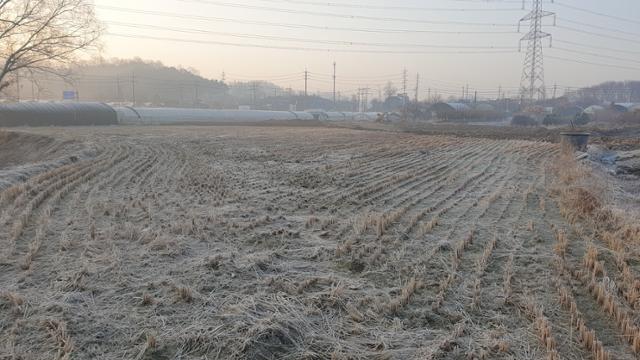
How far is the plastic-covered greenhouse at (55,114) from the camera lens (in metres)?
29.4

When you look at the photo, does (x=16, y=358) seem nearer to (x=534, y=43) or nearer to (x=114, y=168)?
(x=114, y=168)

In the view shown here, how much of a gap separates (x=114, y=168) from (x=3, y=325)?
8922 mm

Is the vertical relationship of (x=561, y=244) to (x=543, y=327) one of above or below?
above

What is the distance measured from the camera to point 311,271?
489cm

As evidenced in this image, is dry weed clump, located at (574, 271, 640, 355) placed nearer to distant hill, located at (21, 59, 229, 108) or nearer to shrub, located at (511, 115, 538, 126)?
shrub, located at (511, 115, 538, 126)

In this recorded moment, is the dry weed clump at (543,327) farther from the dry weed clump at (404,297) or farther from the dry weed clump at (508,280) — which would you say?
the dry weed clump at (404,297)

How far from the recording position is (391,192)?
9.21 metres

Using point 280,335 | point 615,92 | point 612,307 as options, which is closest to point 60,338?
point 280,335

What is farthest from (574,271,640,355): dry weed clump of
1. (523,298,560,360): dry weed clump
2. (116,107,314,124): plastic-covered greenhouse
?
(116,107,314,124): plastic-covered greenhouse

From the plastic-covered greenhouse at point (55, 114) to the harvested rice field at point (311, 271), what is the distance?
76.4ft

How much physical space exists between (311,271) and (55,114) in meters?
32.3

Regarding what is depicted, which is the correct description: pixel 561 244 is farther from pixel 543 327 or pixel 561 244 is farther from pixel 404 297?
pixel 404 297

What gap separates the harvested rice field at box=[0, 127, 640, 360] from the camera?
11.4 feet

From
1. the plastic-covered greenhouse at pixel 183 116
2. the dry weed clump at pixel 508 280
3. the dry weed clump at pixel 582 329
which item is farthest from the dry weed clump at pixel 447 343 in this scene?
the plastic-covered greenhouse at pixel 183 116
